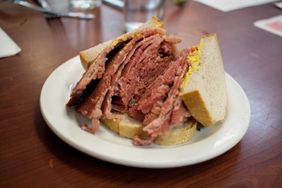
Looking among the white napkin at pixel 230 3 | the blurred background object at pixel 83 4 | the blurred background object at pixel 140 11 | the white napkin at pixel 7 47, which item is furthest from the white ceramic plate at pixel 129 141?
the white napkin at pixel 230 3

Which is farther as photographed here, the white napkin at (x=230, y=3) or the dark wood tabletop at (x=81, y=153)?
the white napkin at (x=230, y=3)

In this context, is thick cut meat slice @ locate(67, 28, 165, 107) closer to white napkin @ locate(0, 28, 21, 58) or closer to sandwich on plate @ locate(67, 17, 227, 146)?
sandwich on plate @ locate(67, 17, 227, 146)

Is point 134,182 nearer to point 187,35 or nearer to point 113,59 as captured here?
point 113,59

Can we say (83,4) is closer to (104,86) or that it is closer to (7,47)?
(7,47)

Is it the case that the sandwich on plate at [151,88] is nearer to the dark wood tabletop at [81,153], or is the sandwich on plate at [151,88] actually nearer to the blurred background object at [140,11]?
the dark wood tabletop at [81,153]

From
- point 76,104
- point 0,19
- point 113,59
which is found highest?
point 113,59

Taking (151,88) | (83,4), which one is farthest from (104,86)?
(83,4)

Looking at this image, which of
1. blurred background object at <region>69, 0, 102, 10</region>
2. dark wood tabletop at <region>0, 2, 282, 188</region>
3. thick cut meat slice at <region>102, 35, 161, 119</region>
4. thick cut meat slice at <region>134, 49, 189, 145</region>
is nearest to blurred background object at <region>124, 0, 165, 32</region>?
dark wood tabletop at <region>0, 2, 282, 188</region>

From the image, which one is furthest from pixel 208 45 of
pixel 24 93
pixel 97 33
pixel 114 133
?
pixel 97 33
